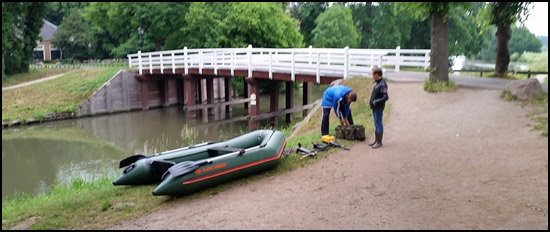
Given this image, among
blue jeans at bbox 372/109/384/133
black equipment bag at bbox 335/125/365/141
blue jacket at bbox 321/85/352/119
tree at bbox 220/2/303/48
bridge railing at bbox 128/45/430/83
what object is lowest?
black equipment bag at bbox 335/125/365/141

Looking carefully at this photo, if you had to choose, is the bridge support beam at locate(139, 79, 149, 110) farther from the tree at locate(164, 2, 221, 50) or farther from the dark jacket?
the dark jacket

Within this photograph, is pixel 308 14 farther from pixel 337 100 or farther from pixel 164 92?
pixel 337 100

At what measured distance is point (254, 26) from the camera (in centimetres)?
3347

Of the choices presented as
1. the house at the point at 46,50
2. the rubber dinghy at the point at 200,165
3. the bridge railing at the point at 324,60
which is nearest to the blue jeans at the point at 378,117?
the rubber dinghy at the point at 200,165

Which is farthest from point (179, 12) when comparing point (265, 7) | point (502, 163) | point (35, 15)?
point (502, 163)

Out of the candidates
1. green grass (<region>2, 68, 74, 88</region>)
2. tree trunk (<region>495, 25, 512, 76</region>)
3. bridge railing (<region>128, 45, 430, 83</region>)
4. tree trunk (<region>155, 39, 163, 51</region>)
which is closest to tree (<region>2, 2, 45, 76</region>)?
green grass (<region>2, 68, 74, 88</region>)

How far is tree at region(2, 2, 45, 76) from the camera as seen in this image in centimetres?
2938

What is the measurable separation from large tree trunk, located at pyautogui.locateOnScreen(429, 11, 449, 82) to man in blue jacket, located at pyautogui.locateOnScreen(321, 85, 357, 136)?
16.7 ft

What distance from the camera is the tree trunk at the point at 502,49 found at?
14836 mm

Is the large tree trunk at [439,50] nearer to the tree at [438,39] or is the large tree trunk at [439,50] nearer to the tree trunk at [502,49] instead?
the tree at [438,39]

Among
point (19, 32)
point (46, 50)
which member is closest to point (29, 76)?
point (19, 32)

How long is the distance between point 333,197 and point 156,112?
77.0 feet

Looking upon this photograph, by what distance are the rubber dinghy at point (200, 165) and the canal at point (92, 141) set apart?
17.0 ft

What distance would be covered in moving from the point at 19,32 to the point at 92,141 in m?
18.2
